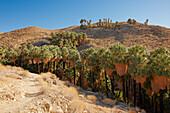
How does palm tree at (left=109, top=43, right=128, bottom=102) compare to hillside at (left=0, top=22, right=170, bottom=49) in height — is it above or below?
below

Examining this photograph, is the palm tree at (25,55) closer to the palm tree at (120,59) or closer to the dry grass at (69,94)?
the palm tree at (120,59)

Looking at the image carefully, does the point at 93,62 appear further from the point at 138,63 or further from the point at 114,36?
the point at 114,36

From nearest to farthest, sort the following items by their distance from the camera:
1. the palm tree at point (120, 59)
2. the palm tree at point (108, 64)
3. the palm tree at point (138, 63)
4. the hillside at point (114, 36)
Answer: the palm tree at point (138, 63) < the palm tree at point (120, 59) < the palm tree at point (108, 64) < the hillside at point (114, 36)

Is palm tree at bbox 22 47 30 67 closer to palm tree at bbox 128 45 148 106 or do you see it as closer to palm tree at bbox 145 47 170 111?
palm tree at bbox 128 45 148 106

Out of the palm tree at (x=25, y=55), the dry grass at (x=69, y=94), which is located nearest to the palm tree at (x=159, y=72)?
the dry grass at (x=69, y=94)

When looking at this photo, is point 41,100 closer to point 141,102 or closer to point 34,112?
point 34,112

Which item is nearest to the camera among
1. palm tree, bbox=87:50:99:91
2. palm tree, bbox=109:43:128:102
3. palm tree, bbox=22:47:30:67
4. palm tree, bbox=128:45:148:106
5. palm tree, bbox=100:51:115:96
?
palm tree, bbox=128:45:148:106

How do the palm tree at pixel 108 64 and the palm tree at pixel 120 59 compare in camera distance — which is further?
the palm tree at pixel 108 64

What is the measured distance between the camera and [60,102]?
1127 centimetres

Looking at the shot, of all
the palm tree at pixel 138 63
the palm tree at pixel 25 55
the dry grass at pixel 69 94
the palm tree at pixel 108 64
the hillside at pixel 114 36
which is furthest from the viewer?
the hillside at pixel 114 36

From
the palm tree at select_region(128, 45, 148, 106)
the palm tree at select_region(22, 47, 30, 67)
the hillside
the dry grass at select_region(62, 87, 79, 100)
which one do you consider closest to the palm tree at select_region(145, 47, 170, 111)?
the palm tree at select_region(128, 45, 148, 106)

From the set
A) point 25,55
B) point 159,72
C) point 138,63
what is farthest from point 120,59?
point 25,55

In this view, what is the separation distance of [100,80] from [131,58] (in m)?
12.6

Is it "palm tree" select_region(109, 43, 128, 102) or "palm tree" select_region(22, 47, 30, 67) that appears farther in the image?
"palm tree" select_region(22, 47, 30, 67)
